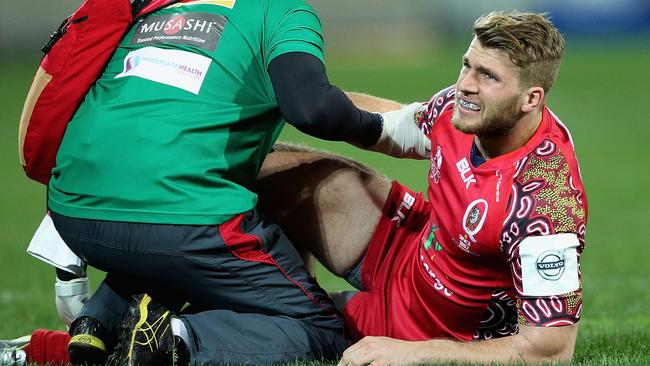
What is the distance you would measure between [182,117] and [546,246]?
1.45 m

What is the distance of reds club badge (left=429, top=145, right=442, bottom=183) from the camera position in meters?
4.41

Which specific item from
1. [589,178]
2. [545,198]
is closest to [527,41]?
[545,198]

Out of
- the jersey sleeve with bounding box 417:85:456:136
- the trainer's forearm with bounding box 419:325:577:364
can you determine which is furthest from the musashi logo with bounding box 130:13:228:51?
the trainer's forearm with bounding box 419:325:577:364

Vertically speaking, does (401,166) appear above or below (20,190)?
above

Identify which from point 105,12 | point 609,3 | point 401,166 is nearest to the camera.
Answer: point 105,12

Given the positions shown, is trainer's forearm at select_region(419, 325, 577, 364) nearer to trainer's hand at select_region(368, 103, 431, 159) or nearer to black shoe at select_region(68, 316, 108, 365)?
trainer's hand at select_region(368, 103, 431, 159)

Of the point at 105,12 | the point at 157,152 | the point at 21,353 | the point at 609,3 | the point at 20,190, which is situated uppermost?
the point at 609,3

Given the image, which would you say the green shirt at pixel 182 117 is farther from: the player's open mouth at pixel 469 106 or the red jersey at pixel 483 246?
the red jersey at pixel 483 246

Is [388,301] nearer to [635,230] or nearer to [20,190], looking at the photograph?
[635,230]

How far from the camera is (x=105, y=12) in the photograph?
4391 mm

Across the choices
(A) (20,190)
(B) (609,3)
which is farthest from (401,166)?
(B) (609,3)

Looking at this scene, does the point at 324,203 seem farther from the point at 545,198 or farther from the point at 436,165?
the point at 545,198

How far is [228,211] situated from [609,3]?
28.1 m

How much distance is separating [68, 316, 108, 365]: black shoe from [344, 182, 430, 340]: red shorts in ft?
3.49
